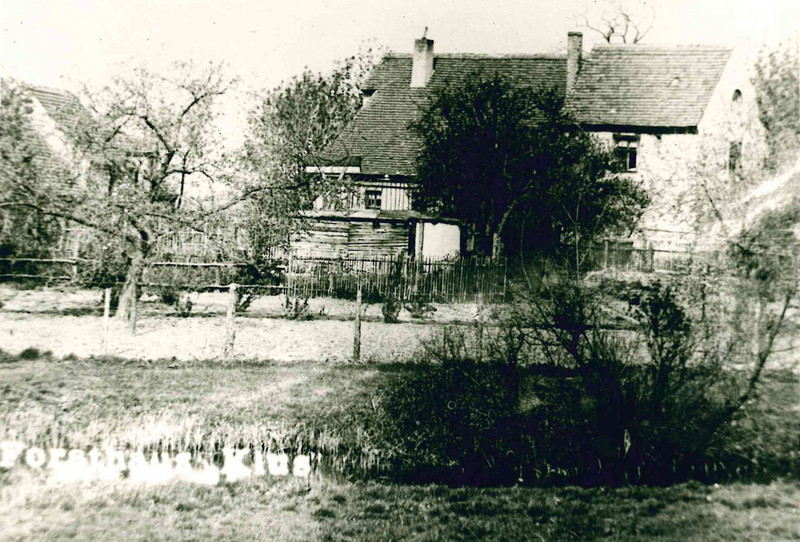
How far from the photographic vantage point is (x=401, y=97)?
7.76 metres

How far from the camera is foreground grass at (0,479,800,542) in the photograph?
12.5 ft

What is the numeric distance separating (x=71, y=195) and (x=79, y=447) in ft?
11.0

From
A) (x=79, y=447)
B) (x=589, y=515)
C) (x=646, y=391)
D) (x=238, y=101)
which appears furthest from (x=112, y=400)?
(x=646, y=391)

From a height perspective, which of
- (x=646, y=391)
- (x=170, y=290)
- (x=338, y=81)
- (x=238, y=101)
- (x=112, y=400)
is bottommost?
(x=112, y=400)

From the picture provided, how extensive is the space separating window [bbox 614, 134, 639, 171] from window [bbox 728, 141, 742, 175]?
1.01 m

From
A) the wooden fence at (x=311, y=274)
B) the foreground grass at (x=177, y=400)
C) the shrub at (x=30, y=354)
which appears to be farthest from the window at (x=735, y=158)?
the shrub at (x=30, y=354)

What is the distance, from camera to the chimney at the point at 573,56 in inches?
227

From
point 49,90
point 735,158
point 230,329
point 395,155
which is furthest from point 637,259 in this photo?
point 49,90

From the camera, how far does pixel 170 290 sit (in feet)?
27.8

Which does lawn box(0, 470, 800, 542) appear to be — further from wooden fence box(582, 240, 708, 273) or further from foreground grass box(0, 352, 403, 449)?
wooden fence box(582, 240, 708, 273)

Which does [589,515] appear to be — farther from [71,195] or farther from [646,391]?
[71,195]

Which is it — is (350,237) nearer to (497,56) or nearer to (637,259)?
(497,56)

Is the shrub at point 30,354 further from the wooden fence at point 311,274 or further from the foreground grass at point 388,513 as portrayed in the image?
the foreground grass at point 388,513

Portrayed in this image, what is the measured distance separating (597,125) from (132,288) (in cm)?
614
